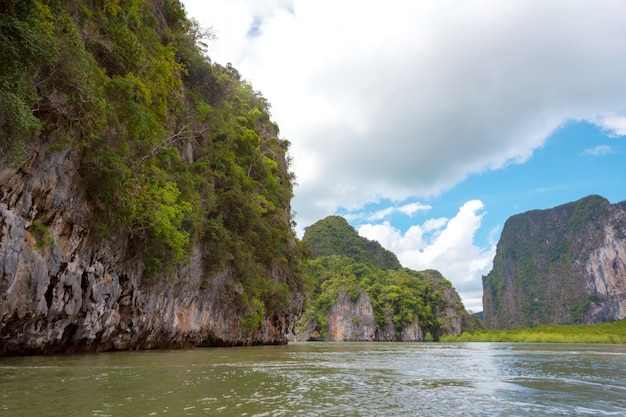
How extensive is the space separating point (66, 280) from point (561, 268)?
14981 cm

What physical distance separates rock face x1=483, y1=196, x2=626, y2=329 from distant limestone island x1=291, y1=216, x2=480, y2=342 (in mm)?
39482

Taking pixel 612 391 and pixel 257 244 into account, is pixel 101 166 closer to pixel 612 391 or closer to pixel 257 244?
pixel 612 391

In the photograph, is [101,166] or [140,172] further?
[140,172]

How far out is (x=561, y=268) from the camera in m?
134

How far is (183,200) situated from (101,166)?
619cm

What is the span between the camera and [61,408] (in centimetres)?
502

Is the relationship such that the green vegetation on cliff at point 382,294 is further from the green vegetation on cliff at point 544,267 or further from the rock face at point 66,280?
the rock face at point 66,280

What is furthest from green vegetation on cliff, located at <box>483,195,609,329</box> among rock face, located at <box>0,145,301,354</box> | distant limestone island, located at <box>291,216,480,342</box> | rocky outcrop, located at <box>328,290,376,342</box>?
rock face, located at <box>0,145,301,354</box>

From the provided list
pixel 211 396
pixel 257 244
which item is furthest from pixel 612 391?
pixel 257 244

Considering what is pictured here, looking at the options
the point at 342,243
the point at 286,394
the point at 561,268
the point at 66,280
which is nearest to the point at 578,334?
the point at 286,394

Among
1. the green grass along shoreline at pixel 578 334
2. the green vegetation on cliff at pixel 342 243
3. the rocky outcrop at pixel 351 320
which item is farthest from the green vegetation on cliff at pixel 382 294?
the green grass along shoreline at pixel 578 334

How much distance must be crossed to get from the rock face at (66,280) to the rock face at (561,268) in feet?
419

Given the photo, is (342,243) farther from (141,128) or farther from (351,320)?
(141,128)

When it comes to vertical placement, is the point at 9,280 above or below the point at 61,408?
above
